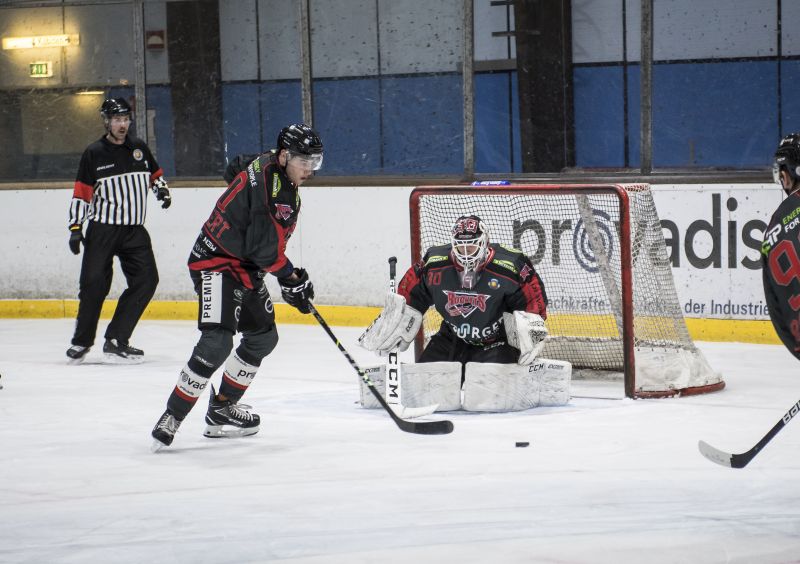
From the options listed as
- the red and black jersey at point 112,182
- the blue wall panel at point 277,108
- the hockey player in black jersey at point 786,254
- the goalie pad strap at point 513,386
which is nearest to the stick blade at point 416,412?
the goalie pad strap at point 513,386

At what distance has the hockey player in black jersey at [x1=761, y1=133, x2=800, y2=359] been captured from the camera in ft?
11.6

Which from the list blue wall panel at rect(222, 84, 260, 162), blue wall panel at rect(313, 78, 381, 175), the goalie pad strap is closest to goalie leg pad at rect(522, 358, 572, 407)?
the goalie pad strap

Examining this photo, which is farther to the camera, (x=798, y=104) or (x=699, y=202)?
(x=798, y=104)

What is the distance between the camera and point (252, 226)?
15.4ft

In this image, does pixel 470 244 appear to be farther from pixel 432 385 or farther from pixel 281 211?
pixel 281 211

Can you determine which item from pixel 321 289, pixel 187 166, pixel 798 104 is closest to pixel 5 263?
pixel 187 166

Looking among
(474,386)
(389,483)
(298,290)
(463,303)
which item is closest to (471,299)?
(463,303)

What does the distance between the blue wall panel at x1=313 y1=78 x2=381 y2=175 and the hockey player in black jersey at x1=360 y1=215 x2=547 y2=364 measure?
3.16 metres

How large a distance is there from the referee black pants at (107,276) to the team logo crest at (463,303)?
221 centimetres

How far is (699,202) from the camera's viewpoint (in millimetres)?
7352

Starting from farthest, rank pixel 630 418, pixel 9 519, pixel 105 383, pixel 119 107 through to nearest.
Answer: pixel 119 107
pixel 105 383
pixel 630 418
pixel 9 519

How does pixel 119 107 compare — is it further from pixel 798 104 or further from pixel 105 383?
pixel 798 104

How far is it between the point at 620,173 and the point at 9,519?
15.8ft

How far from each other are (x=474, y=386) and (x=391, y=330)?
0.41 m
